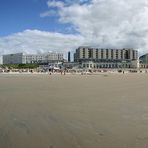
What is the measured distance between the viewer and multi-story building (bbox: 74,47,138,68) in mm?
175000

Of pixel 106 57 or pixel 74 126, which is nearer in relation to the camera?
pixel 74 126

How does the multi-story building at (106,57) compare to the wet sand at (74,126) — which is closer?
the wet sand at (74,126)

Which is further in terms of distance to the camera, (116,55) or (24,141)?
(116,55)

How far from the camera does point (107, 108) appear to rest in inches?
500

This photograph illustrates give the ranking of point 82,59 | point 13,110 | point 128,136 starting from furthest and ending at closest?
point 82,59
point 13,110
point 128,136

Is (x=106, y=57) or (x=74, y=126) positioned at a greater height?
(x=106, y=57)

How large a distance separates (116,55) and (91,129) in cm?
18851

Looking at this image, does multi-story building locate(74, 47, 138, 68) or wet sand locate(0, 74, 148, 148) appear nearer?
wet sand locate(0, 74, 148, 148)

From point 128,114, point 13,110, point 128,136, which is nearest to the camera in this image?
point 128,136

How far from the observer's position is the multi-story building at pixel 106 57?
175000mm

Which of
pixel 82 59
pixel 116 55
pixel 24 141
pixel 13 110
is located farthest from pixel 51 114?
pixel 116 55

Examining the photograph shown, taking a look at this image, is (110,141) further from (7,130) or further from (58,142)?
(7,130)

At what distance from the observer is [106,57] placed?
628 ft

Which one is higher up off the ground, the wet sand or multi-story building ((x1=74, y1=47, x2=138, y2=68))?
multi-story building ((x1=74, y1=47, x2=138, y2=68))
